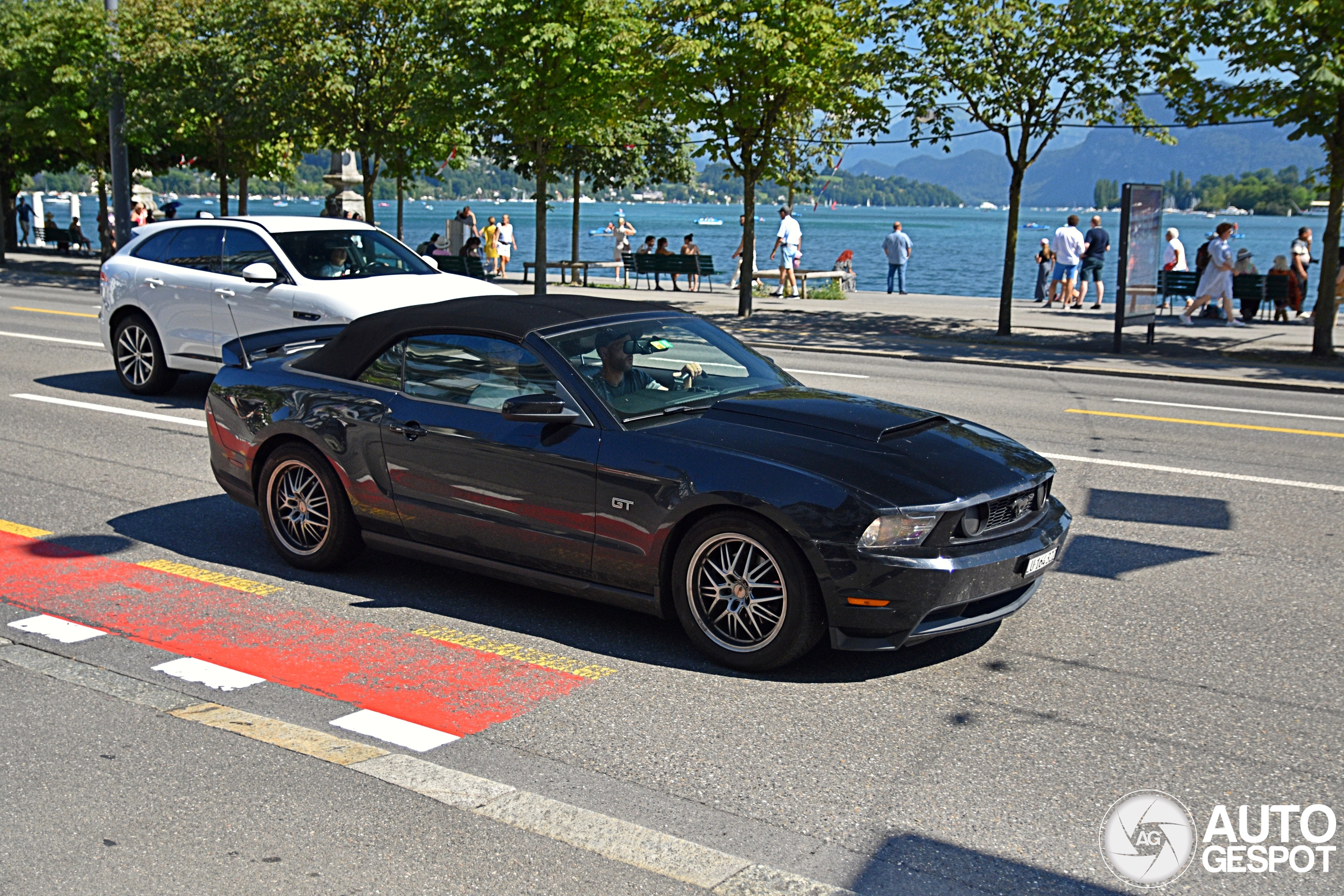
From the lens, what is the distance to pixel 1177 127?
68.0 feet

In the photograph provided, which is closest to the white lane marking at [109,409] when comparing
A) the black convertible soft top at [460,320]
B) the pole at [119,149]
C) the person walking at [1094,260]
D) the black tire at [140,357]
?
the black tire at [140,357]

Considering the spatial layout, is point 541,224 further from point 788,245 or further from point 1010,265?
point 1010,265

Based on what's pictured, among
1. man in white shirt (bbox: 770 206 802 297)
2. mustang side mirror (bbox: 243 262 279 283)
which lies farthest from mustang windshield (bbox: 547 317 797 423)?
man in white shirt (bbox: 770 206 802 297)

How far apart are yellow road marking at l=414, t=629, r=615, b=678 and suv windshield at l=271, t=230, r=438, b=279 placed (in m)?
6.72

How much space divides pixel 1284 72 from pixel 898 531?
49.3 ft

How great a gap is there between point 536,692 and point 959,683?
1.75 m

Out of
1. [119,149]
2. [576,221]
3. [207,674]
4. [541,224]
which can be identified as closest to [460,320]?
[207,674]

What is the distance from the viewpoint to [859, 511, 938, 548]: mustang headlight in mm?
5066

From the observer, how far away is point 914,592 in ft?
16.6

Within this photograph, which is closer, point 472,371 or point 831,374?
point 472,371

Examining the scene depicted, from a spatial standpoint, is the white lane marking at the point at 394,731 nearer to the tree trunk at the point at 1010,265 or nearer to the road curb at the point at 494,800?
the road curb at the point at 494,800

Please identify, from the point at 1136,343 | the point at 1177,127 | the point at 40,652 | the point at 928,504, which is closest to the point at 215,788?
the point at 40,652

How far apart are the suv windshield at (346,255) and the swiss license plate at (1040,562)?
26.6 ft

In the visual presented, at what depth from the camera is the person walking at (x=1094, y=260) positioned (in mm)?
25812
